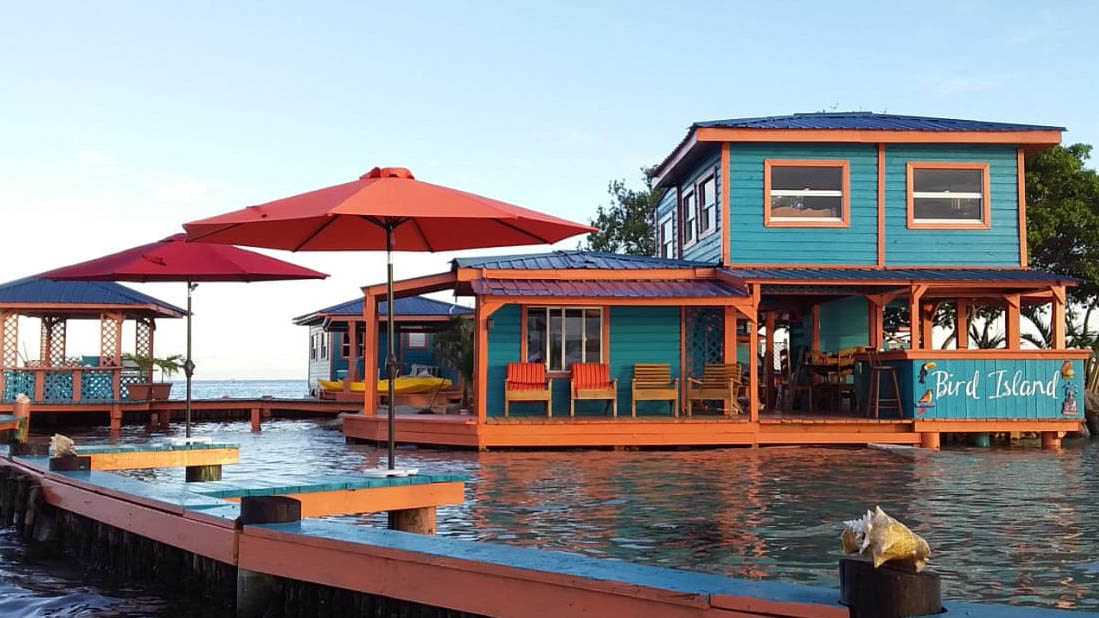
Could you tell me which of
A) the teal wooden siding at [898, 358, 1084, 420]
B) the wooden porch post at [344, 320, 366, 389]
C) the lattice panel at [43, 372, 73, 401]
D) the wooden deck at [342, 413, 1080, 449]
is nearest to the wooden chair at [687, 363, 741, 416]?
the wooden deck at [342, 413, 1080, 449]

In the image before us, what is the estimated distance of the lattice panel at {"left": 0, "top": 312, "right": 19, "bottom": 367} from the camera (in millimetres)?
22703

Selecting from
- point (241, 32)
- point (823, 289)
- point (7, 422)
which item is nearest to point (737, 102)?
point (823, 289)

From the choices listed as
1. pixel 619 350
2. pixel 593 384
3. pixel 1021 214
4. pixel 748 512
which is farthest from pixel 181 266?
pixel 1021 214

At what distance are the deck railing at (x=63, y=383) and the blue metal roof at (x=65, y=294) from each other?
4.86 ft

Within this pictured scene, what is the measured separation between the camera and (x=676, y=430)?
50.1 ft

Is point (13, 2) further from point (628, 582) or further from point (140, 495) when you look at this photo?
point (628, 582)

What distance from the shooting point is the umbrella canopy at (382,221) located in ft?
20.7

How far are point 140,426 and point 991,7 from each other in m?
19.9

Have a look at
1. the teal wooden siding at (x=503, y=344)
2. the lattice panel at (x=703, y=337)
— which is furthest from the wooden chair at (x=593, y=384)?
the lattice panel at (x=703, y=337)

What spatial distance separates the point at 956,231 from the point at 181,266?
1254cm

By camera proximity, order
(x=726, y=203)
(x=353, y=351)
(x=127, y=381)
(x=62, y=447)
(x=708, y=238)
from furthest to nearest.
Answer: (x=353, y=351) → (x=127, y=381) → (x=708, y=238) → (x=726, y=203) → (x=62, y=447)

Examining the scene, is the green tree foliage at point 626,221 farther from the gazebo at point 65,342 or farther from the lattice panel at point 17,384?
the lattice panel at point 17,384

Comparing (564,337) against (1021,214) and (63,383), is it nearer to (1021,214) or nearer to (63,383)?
(1021,214)

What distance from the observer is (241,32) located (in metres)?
17.9
